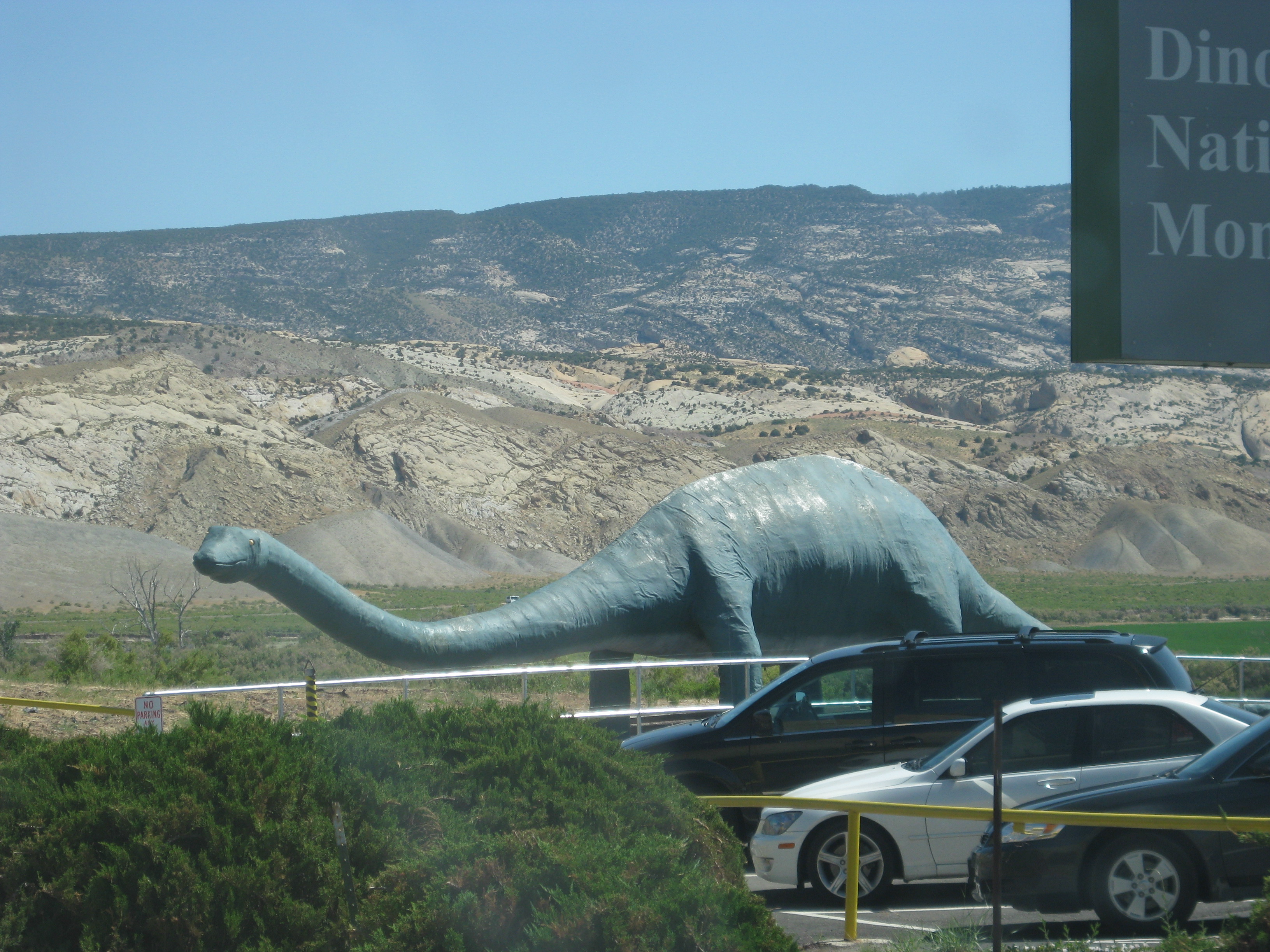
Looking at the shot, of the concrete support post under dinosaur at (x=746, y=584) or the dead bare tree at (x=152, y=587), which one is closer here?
the concrete support post under dinosaur at (x=746, y=584)

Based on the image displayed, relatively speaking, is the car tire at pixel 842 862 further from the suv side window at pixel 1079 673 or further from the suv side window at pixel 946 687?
the suv side window at pixel 1079 673

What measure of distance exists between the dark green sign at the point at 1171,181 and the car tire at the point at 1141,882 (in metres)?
2.87

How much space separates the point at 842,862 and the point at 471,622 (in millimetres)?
5865

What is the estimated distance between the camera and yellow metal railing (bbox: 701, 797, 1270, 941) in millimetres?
5613

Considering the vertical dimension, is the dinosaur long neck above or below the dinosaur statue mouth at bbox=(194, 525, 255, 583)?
below

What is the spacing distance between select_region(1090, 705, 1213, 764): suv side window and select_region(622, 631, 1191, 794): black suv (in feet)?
2.96

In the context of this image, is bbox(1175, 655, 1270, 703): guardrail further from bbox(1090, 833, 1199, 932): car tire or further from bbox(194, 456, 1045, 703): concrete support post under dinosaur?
bbox(1090, 833, 1199, 932): car tire

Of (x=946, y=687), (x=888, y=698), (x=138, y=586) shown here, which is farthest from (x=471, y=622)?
(x=138, y=586)

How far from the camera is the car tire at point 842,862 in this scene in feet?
25.3

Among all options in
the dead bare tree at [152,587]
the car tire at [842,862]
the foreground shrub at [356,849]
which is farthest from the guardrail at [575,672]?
the dead bare tree at [152,587]

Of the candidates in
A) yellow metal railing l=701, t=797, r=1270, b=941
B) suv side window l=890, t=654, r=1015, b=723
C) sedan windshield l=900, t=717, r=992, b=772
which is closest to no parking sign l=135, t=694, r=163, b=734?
suv side window l=890, t=654, r=1015, b=723

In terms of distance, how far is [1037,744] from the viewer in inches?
321

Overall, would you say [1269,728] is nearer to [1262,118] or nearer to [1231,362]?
[1231,362]

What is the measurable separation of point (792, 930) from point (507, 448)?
215 feet
